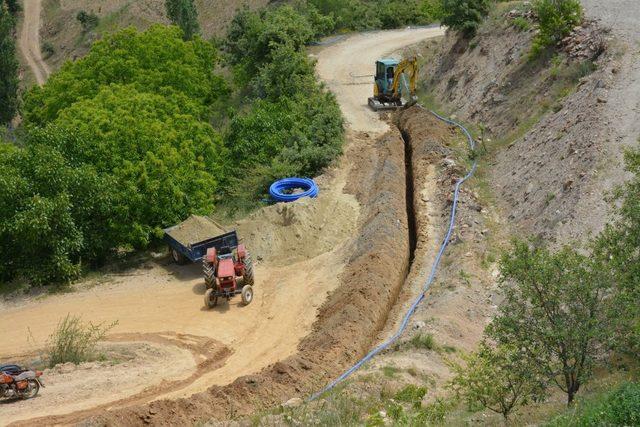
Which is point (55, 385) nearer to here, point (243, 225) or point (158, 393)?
point (158, 393)

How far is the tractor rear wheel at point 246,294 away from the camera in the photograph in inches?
943

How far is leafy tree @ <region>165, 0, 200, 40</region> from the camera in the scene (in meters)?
63.7

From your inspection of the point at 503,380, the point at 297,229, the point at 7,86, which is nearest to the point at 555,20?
the point at 297,229

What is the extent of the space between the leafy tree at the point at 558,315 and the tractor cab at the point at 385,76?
2512 centimetres

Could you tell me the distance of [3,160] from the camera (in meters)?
27.6

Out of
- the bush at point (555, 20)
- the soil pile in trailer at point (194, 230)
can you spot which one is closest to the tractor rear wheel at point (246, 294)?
the soil pile in trailer at point (194, 230)

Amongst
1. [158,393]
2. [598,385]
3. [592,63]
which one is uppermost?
[592,63]

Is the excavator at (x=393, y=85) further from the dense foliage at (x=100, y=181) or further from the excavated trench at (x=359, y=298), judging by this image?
the dense foliage at (x=100, y=181)

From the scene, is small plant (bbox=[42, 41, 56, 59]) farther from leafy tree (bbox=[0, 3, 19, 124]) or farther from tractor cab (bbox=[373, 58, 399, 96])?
tractor cab (bbox=[373, 58, 399, 96])

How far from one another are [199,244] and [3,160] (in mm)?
8072

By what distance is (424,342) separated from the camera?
18.8 metres

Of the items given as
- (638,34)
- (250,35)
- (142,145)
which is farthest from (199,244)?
(250,35)

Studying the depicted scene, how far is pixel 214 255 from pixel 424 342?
8738 mm

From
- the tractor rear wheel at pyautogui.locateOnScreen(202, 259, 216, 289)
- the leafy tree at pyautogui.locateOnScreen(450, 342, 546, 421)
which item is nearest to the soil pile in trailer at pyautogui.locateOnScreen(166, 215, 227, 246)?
the tractor rear wheel at pyautogui.locateOnScreen(202, 259, 216, 289)
